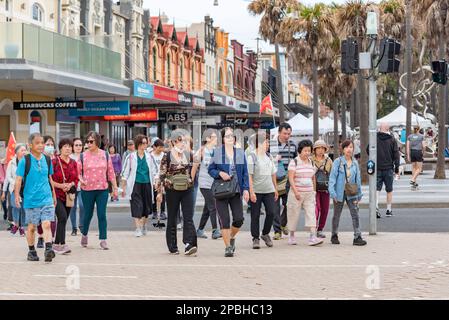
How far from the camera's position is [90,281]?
34.8 ft

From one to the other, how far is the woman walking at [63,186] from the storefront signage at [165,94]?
21.4 metres

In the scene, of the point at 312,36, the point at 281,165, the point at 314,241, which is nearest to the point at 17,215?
the point at 281,165

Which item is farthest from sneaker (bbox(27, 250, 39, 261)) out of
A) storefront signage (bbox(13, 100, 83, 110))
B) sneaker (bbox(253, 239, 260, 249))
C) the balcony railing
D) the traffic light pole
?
storefront signage (bbox(13, 100, 83, 110))

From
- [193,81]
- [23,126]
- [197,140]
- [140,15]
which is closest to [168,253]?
[23,126]

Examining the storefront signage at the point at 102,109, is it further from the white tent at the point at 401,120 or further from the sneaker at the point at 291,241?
the sneaker at the point at 291,241

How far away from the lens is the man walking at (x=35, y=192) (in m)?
12.5

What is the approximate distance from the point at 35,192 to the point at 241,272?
3.09 m

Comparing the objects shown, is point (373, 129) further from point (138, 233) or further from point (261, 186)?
point (138, 233)

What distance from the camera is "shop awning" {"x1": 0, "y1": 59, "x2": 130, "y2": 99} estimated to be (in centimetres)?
2447

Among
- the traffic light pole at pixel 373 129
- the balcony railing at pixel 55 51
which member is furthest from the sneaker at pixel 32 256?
the balcony railing at pixel 55 51

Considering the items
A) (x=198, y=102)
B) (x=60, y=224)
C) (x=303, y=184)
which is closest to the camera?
(x=60, y=224)

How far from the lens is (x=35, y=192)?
41.1 ft

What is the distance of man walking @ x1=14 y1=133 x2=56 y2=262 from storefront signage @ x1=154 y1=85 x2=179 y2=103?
2278 cm

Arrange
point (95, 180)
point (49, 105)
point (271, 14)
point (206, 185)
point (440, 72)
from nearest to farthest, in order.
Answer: point (95, 180)
point (206, 185)
point (440, 72)
point (49, 105)
point (271, 14)
